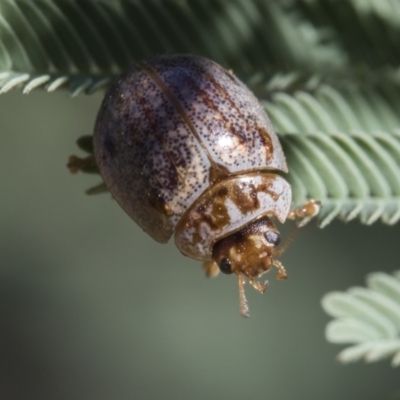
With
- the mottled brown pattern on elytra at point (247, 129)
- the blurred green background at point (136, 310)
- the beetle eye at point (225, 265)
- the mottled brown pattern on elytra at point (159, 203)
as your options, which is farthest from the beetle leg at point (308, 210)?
the blurred green background at point (136, 310)

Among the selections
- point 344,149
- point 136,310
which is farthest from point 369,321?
point 136,310

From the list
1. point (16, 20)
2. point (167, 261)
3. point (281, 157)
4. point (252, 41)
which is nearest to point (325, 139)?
point (281, 157)

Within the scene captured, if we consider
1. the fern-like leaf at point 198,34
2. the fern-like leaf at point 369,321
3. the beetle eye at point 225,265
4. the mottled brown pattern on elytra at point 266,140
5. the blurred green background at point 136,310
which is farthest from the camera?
the blurred green background at point 136,310

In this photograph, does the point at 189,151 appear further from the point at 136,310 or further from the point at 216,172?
the point at 136,310

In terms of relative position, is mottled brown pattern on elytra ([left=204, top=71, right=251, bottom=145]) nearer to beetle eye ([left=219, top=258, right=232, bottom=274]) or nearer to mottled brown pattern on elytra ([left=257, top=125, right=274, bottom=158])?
mottled brown pattern on elytra ([left=257, top=125, right=274, bottom=158])

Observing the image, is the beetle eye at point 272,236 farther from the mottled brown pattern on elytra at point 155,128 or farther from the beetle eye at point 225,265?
the mottled brown pattern on elytra at point 155,128

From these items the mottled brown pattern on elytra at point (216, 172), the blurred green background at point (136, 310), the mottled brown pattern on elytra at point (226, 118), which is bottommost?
the blurred green background at point (136, 310)
